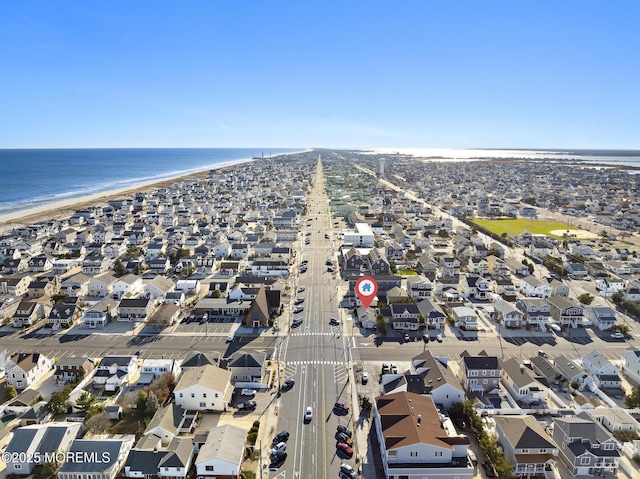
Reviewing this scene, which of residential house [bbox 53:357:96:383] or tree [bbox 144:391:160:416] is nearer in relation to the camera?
tree [bbox 144:391:160:416]

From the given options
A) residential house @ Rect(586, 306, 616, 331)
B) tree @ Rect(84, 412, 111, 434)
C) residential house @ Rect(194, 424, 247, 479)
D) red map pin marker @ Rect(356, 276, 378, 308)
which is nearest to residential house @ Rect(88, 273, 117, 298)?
tree @ Rect(84, 412, 111, 434)

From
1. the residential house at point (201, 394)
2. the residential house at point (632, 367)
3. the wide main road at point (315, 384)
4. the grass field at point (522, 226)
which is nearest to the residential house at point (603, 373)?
the residential house at point (632, 367)

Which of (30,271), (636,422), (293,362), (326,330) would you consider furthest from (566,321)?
(30,271)

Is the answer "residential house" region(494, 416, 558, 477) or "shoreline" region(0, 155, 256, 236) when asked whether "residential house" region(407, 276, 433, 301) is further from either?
"shoreline" region(0, 155, 256, 236)

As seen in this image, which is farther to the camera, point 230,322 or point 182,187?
point 182,187

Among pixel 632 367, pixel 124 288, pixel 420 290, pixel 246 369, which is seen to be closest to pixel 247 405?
pixel 246 369

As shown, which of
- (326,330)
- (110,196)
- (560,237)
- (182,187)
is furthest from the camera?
(182,187)

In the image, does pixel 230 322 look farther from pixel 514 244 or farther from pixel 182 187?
pixel 182 187

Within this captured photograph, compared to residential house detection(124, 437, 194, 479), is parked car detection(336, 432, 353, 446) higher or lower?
lower
